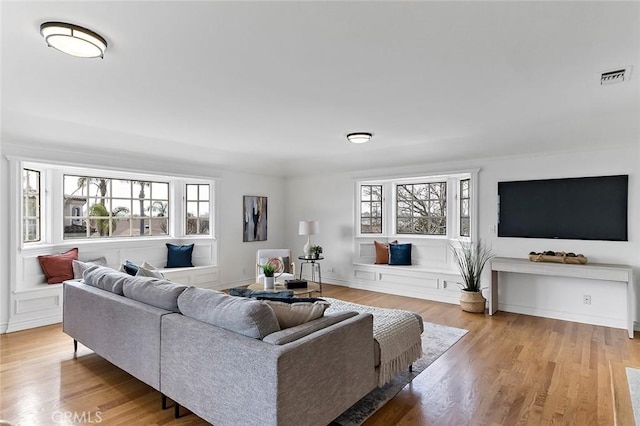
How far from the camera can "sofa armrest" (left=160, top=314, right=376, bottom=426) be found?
1.74m

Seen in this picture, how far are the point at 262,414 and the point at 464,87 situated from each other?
2869 mm

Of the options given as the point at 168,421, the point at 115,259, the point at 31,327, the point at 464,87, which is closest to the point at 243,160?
the point at 115,259

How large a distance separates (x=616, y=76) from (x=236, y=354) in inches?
134

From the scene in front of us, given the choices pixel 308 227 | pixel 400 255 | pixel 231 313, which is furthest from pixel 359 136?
pixel 231 313

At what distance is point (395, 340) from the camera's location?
2.67 meters

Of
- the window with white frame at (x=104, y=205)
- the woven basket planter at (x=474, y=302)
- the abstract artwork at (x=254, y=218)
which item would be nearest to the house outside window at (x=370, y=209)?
the abstract artwork at (x=254, y=218)

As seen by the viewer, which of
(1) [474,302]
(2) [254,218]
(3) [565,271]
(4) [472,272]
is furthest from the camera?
(2) [254,218]

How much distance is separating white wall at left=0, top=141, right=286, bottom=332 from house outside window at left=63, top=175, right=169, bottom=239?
11.9 inches

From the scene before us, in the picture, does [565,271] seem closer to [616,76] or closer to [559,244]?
[559,244]

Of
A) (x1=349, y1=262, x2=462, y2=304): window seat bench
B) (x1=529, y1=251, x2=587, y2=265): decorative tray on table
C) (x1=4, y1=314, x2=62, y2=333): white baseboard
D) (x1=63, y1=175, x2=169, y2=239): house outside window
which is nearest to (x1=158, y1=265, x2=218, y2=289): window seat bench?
(x1=63, y1=175, x2=169, y2=239): house outside window

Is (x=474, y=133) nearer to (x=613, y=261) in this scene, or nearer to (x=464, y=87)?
(x=464, y=87)

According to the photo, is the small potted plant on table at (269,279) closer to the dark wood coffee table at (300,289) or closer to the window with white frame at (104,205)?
the dark wood coffee table at (300,289)

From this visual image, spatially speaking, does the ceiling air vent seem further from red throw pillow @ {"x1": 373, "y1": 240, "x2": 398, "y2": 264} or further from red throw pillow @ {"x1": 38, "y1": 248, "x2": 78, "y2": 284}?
red throw pillow @ {"x1": 38, "y1": 248, "x2": 78, "y2": 284}

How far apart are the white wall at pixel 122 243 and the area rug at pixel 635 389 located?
5.56 m
